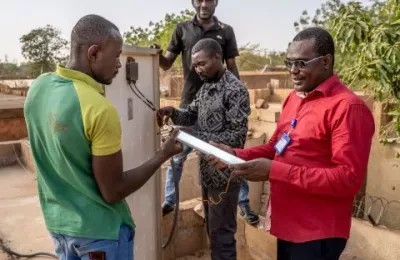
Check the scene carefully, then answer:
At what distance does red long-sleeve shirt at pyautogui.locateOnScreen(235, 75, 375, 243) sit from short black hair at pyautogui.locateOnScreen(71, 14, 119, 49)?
2.94 ft

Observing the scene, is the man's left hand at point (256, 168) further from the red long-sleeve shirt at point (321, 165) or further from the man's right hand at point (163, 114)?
the man's right hand at point (163, 114)

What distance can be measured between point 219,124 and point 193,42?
107 centimetres

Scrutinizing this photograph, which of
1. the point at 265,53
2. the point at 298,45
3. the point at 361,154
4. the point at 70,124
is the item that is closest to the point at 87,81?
the point at 70,124

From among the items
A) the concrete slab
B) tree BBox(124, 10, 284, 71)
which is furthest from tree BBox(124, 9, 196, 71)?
the concrete slab

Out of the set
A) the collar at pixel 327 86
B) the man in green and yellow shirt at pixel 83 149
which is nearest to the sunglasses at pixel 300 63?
the collar at pixel 327 86

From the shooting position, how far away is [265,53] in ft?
86.6

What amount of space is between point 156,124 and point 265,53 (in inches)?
970

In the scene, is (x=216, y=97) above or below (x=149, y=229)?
above

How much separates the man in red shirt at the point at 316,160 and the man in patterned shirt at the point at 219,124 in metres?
0.67

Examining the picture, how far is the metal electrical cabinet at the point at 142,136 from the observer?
227 cm

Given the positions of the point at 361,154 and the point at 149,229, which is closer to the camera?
the point at 361,154

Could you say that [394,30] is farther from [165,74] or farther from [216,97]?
[165,74]

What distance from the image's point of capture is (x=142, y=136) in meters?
2.58

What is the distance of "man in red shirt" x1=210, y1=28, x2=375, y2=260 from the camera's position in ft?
5.29
